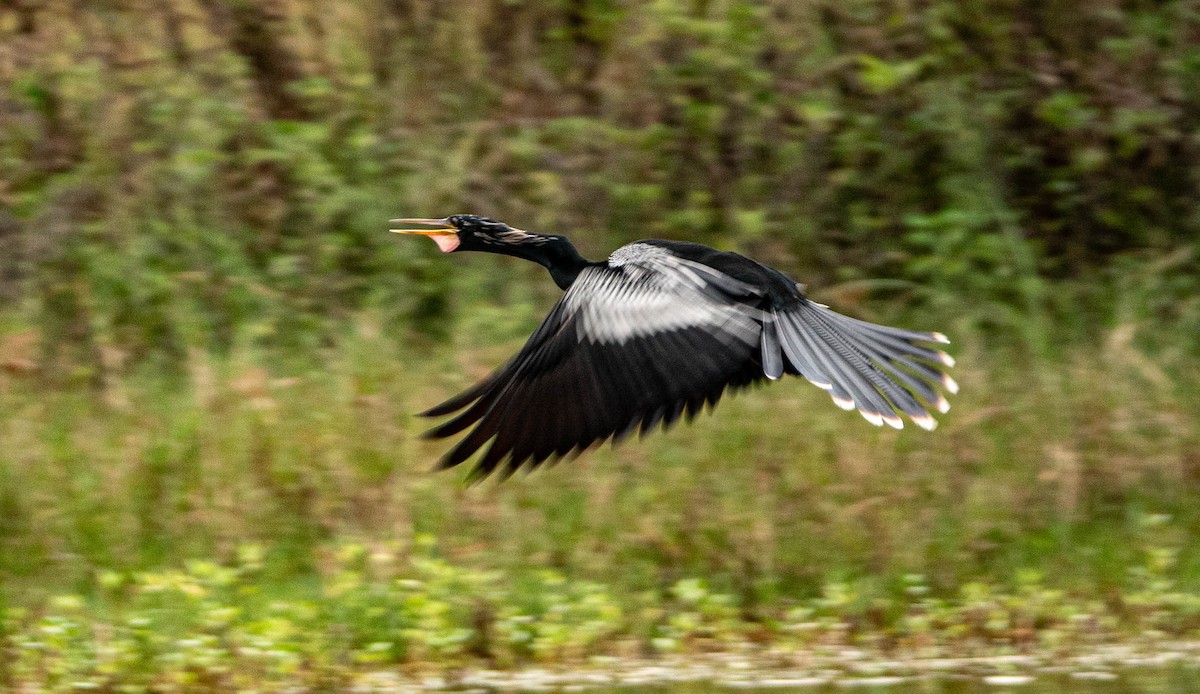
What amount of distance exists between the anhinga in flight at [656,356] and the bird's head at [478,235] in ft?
0.48

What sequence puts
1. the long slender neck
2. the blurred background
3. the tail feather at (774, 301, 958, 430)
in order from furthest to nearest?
1. the blurred background
2. the long slender neck
3. the tail feather at (774, 301, 958, 430)

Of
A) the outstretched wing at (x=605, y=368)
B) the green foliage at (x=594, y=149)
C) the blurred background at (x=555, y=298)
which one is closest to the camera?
the outstretched wing at (x=605, y=368)

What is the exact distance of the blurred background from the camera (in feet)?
18.3

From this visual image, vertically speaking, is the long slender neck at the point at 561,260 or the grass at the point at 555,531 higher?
the long slender neck at the point at 561,260

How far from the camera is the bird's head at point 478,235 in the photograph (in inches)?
189

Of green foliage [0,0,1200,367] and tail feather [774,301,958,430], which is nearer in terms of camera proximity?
tail feather [774,301,958,430]

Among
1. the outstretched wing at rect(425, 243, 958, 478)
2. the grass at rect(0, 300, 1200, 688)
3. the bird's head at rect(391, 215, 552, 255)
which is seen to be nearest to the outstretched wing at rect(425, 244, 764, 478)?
the outstretched wing at rect(425, 243, 958, 478)

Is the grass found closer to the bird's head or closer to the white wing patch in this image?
the bird's head

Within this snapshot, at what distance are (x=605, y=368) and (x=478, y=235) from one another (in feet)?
3.06

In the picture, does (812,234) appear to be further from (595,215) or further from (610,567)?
(610,567)

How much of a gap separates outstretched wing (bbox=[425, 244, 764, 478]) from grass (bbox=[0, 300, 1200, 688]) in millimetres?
1291

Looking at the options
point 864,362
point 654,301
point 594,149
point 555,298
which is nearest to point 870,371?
point 864,362

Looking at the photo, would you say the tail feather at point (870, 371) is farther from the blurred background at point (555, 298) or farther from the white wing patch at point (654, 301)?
the blurred background at point (555, 298)

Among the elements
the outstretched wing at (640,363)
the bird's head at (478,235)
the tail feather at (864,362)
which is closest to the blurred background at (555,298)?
the bird's head at (478,235)
